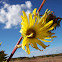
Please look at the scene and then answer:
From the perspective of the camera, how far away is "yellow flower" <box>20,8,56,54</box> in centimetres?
104

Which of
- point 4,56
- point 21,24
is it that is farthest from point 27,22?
point 4,56

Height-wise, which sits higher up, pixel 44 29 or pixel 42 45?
pixel 44 29

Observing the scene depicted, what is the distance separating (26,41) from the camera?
3.49 ft

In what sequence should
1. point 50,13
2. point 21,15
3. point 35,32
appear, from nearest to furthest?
point 21,15 → point 50,13 → point 35,32

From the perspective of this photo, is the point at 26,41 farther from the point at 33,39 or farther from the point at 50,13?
the point at 50,13

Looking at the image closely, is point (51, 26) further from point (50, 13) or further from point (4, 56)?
point (4, 56)

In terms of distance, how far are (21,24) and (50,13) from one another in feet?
1.02

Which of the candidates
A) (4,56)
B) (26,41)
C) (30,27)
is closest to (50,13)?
(30,27)

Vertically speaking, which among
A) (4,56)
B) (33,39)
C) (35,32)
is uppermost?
(35,32)

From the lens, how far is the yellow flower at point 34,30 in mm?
1044

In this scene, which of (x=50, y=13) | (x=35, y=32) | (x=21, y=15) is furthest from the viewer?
(x=35, y=32)

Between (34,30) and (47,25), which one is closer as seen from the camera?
(47,25)

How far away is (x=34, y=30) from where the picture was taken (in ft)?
4.10

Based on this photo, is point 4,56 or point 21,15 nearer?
point 21,15
